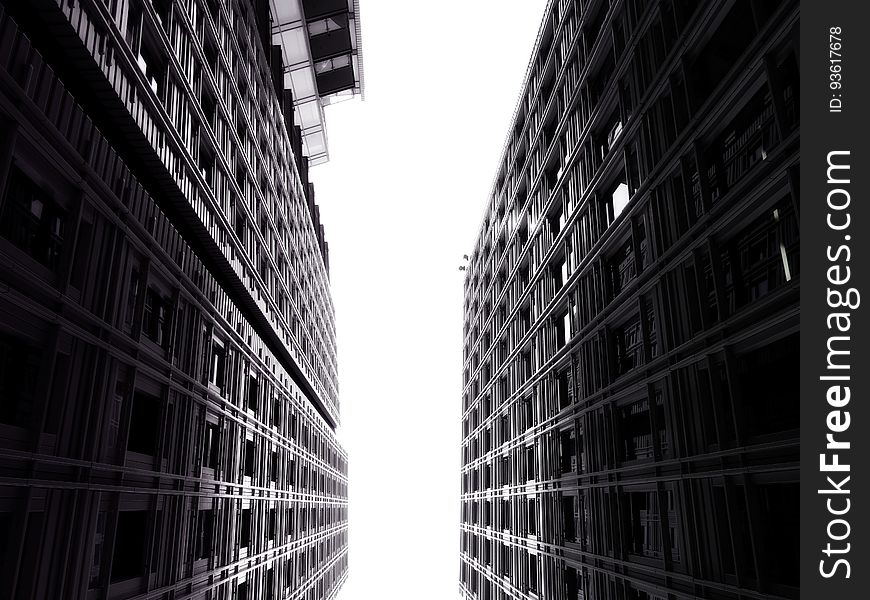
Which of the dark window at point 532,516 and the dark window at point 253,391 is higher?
the dark window at point 253,391

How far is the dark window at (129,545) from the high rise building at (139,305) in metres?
0.06

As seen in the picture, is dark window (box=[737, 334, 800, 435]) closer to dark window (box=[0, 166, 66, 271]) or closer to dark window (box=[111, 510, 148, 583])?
dark window (box=[0, 166, 66, 271])

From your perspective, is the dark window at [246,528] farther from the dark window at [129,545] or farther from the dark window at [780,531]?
the dark window at [780,531]

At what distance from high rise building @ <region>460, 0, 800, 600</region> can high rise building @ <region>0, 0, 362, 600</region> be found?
50.4ft

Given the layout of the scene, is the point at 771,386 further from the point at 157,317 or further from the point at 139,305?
the point at 157,317

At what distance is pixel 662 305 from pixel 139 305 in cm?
1580

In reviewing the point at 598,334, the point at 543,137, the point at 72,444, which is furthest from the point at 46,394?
the point at 543,137

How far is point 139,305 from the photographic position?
61.2ft

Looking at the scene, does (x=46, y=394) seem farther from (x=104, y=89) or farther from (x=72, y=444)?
(x=104, y=89)
